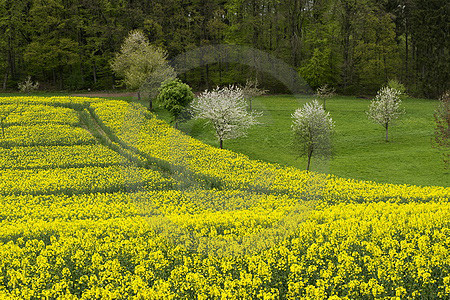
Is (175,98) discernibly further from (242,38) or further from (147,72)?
(242,38)

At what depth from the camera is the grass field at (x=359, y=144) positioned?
3959 centimetres

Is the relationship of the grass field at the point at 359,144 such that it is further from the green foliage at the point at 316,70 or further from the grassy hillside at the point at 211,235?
the grassy hillside at the point at 211,235

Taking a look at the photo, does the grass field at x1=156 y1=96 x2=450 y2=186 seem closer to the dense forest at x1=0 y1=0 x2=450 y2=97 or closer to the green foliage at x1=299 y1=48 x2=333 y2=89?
the green foliage at x1=299 y1=48 x2=333 y2=89

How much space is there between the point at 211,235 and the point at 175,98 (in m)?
40.3

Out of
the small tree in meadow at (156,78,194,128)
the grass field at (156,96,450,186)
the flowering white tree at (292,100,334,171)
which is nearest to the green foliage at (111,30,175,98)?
the grass field at (156,96,450,186)

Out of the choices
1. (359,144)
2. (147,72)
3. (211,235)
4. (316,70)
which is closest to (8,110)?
(147,72)

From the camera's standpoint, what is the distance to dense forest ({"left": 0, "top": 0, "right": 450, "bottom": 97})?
8119 centimetres

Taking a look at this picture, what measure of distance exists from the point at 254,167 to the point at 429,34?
6674 cm

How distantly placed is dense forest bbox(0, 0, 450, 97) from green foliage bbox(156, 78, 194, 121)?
27637 millimetres

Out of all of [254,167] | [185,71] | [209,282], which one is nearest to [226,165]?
[254,167]

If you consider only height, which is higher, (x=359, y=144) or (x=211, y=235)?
(x=211, y=235)

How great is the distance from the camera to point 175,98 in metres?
52.8

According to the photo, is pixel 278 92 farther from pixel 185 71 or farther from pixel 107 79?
pixel 107 79

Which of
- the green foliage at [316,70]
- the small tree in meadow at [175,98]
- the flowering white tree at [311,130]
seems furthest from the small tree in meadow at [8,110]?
the green foliage at [316,70]
